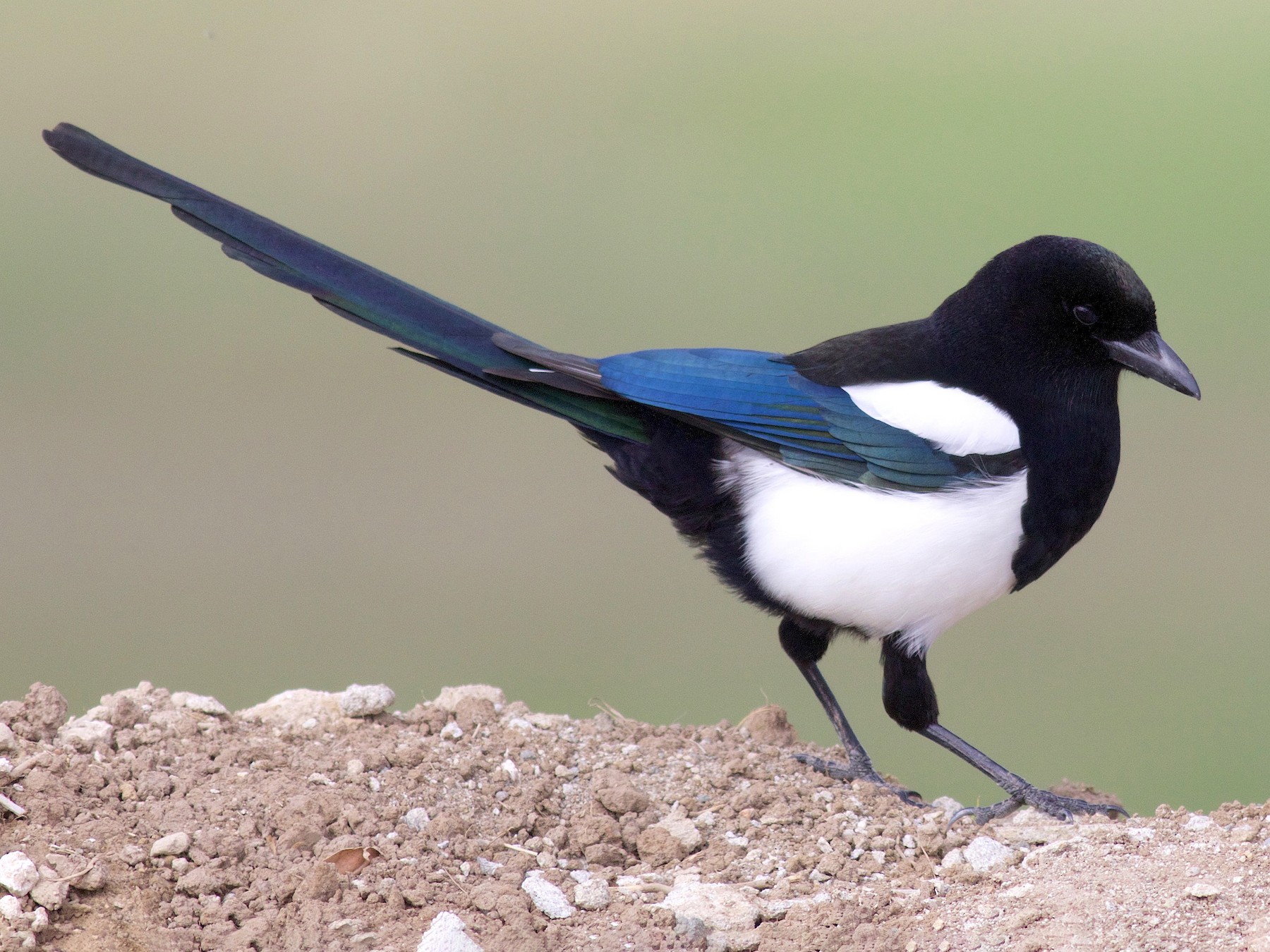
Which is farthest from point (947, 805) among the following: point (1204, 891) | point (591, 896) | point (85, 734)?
point (85, 734)

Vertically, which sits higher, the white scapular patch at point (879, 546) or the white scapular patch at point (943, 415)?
the white scapular patch at point (943, 415)

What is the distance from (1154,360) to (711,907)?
1474mm

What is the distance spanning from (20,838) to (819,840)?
144 cm

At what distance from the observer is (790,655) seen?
10.6ft

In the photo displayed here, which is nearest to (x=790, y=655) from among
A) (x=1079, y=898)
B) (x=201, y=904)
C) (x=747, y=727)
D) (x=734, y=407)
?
(x=747, y=727)

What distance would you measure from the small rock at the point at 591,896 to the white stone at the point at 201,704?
0.95 meters

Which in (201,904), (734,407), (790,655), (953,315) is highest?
(953,315)

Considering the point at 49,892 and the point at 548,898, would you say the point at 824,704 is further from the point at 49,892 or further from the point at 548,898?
the point at 49,892

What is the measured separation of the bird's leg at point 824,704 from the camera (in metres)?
3.00

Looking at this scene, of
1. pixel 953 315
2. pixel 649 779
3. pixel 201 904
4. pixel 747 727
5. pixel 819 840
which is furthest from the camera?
pixel 747 727

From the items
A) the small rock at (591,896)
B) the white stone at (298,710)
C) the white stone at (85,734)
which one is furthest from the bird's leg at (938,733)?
the white stone at (85,734)

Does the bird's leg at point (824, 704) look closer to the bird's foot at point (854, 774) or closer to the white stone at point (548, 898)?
the bird's foot at point (854, 774)

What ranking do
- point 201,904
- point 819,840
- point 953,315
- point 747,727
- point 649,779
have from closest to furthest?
point 201,904, point 819,840, point 649,779, point 953,315, point 747,727

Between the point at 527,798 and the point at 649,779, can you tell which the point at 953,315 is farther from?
the point at 527,798
